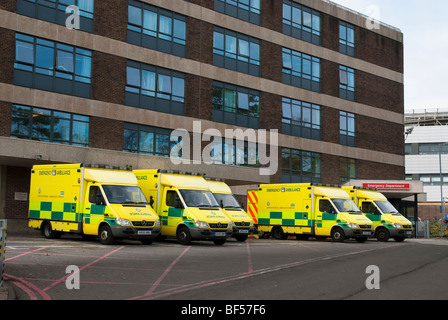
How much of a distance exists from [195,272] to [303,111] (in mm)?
28730

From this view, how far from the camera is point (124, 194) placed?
19.8 metres

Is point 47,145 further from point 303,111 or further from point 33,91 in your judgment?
point 303,111

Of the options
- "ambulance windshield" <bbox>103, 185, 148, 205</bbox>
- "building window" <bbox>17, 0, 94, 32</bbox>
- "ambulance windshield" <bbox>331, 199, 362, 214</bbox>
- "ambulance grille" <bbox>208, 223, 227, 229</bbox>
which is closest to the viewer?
"ambulance windshield" <bbox>103, 185, 148, 205</bbox>

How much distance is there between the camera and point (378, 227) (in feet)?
92.9

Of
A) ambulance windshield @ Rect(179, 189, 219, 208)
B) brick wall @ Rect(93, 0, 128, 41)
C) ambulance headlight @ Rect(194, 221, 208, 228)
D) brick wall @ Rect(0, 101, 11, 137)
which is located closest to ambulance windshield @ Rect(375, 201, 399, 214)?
ambulance windshield @ Rect(179, 189, 219, 208)

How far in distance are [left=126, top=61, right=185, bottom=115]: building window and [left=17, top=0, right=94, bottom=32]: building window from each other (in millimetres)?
3186

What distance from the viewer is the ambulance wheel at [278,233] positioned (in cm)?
2713

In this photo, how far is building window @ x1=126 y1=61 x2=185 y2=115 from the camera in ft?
100

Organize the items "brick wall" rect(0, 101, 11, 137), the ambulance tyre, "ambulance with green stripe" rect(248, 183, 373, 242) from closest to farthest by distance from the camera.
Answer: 1. the ambulance tyre
2. "ambulance with green stripe" rect(248, 183, 373, 242)
3. "brick wall" rect(0, 101, 11, 137)

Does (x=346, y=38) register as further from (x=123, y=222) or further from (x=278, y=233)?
(x=123, y=222)

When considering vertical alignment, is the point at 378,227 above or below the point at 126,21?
below

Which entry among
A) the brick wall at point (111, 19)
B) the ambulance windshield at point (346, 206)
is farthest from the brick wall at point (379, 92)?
the brick wall at point (111, 19)

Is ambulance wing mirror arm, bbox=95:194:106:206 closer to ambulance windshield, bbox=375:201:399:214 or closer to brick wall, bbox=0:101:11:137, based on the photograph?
brick wall, bbox=0:101:11:137
